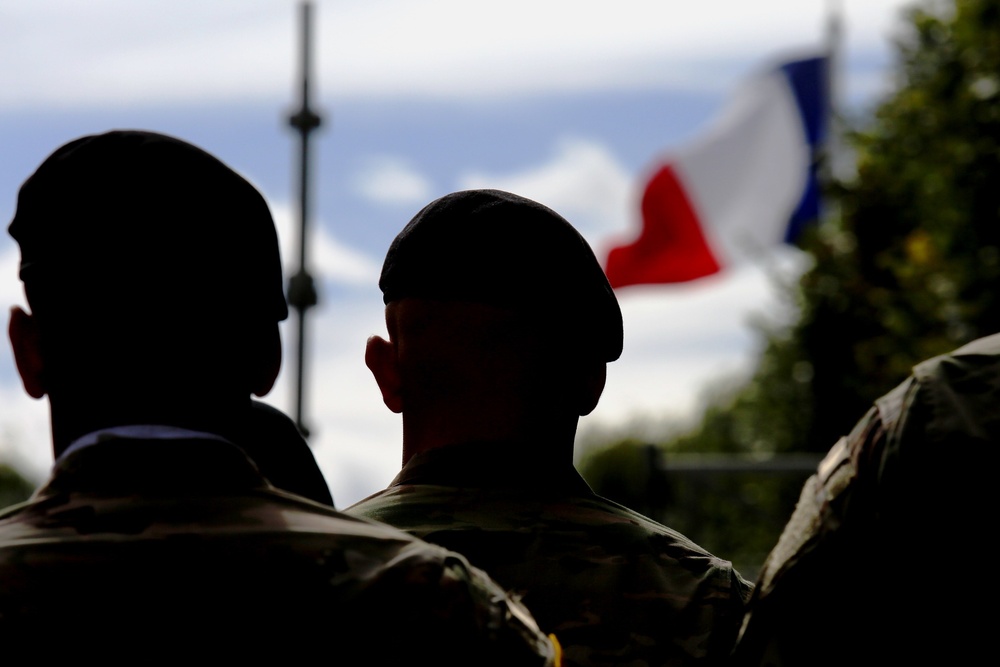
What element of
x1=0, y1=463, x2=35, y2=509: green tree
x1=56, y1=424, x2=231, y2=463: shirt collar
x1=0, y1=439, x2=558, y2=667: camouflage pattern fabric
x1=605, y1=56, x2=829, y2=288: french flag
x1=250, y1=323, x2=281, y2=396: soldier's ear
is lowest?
x1=0, y1=463, x2=35, y2=509: green tree

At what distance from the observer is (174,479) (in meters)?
→ 1.59

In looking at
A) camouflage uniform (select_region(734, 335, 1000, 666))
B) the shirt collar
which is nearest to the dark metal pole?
the shirt collar

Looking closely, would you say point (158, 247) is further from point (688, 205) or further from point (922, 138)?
point (688, 205)

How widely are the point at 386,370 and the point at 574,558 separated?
1.46ft

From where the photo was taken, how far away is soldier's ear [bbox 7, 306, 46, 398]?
1.70 metres

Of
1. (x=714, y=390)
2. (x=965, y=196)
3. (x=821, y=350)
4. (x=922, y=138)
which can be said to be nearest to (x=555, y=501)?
(x=965, y=196)

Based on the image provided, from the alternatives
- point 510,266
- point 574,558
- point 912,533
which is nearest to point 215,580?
point 912,533

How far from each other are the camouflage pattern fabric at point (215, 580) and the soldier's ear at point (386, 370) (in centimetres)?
84

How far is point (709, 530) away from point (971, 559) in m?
23.6

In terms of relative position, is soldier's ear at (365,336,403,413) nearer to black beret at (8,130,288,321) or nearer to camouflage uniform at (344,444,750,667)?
camouflage uniform at (344,444,750,667)

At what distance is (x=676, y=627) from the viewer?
2.30 m

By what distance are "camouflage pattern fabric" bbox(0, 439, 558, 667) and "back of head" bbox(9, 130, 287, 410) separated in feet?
0.36

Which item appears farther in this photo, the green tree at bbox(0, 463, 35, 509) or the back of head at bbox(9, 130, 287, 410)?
the green tree at bbox(0, 463, 35, 509)

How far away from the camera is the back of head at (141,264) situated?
1.64m
